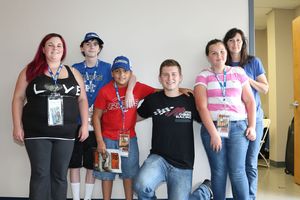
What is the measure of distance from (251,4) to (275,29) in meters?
→ 2.59

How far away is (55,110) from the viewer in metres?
2.06

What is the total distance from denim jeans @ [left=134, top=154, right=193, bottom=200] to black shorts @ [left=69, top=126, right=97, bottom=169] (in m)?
0.55

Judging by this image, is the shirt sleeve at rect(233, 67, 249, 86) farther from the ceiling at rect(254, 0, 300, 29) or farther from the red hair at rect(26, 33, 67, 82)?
the ceiling at rect(254, 0, 300, 29)

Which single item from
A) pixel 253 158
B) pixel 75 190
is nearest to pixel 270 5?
pixel 253 158

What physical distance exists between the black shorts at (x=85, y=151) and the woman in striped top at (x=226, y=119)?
0.94 metres

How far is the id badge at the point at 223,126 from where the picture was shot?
2.20m

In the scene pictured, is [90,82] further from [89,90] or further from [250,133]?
[250,133]

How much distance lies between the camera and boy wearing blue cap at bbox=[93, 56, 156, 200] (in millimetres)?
2350

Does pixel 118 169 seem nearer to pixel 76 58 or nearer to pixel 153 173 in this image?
pixel 153 173

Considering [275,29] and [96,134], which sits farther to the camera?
[275,29]

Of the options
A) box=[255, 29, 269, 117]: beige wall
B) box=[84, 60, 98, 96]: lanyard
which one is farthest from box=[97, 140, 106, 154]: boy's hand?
box=[255, 29, 269, 117]: beige wall

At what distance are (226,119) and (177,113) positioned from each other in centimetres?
38

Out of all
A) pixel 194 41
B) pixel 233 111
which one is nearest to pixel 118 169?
pixel 233 111

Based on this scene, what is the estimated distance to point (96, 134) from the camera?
7.70 feet
